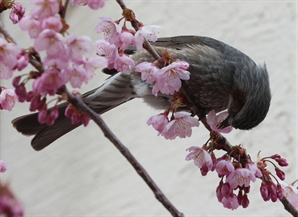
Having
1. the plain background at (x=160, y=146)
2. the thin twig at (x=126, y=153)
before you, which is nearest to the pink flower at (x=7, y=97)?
the thin twig at (x=126, y=153)

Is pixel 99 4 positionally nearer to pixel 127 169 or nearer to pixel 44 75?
pixel 44 75

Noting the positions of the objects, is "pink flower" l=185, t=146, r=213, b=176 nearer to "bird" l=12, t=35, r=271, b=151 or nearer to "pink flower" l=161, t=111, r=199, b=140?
"pink flower" l=161, t=111, r=199, b=140

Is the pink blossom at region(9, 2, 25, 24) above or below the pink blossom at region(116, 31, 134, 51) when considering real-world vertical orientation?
above

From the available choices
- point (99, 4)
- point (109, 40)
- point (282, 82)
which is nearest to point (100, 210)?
point (282, 82)

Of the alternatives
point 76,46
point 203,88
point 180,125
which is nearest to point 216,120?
point 180,125

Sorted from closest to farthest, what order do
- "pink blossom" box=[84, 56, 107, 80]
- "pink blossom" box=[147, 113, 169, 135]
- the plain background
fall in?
"pink blossom" box=[84, 56, 107, 80] < "pink blossom" box=[147, 113, 169, 135] < the plain background

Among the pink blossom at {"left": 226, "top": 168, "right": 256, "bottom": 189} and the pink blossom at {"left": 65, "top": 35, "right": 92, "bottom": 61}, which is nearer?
the pink blossom at {"left": 65, "top": 35, "right": 92, "bottom": 61}

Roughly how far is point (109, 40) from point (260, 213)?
1305 mm

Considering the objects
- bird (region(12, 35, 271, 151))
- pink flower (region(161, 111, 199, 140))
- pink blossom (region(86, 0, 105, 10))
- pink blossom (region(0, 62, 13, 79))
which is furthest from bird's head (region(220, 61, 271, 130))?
pink blossom (region(0, 62, 13, 79))

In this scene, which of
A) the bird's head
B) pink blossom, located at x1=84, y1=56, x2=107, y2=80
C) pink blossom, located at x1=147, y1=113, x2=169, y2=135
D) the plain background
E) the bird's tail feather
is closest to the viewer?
pink blossom, located at x1=84, y1=56, x2=107, y2=80

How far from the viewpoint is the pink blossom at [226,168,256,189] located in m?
0.93

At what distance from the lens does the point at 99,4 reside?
79 cm

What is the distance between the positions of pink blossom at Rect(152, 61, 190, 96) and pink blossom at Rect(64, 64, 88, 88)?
29cm

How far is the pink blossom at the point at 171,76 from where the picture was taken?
0.94 meters
